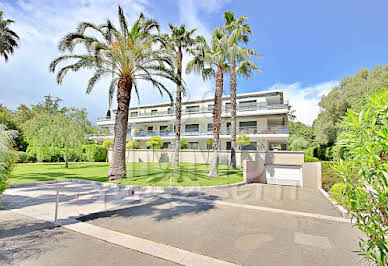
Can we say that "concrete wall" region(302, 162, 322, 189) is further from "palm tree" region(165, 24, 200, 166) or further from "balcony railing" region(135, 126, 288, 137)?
"palm tree" region(165, 24, 200, 166)

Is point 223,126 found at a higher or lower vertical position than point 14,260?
higher

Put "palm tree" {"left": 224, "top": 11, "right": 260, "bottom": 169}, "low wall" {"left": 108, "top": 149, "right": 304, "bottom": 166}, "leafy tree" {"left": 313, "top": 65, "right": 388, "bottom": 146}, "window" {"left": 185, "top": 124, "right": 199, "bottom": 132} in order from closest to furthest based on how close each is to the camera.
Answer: "palm tree" {"left": 224, "top": 11, "right": 260, "bottom": 169}
"low wall" {"left": 108, "top": 149, "right": 304, "bottom": 166}
"leafy tree" {"left": 313, "top": 65, "right": 388, "bottom": 146}
"window" {"left": 185, "top": 124, "right": 199, "bottom": 132}

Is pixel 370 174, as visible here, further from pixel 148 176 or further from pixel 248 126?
pixel 248 126

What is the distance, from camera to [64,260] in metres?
3.64

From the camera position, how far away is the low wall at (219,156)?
17.9 metres

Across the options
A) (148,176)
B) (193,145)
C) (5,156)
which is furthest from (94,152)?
(5,156)

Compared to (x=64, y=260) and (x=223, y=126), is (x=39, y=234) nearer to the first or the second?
(x=64, y=260)

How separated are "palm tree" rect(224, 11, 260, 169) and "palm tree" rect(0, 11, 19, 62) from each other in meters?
20.7

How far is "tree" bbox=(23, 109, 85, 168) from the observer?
19.5 meters

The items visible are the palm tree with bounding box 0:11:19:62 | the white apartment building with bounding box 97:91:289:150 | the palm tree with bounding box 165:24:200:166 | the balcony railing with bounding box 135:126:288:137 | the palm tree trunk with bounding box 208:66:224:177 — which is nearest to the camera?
the palm tree trunk with bounding box 208:66:224:177

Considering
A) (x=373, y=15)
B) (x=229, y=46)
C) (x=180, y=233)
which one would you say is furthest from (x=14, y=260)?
(x=373, y=15)

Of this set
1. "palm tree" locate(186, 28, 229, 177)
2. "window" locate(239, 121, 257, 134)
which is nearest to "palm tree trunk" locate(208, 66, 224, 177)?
"palm tree" locate(186, 28, 229, 177)

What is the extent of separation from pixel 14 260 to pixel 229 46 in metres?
15.6

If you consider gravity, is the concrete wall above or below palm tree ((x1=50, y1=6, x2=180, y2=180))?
below
